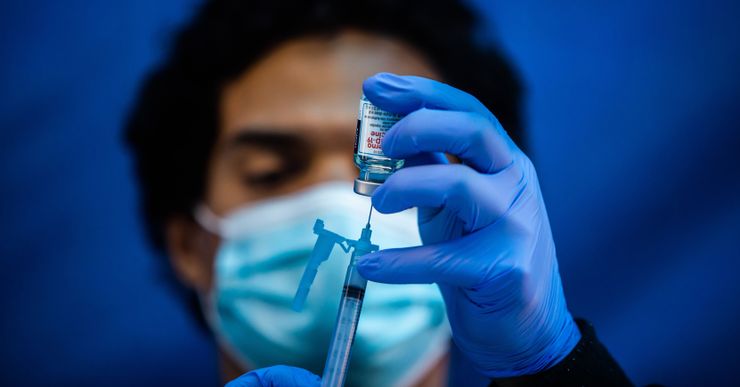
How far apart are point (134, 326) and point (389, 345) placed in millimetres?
746

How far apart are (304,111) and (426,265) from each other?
2.38ft

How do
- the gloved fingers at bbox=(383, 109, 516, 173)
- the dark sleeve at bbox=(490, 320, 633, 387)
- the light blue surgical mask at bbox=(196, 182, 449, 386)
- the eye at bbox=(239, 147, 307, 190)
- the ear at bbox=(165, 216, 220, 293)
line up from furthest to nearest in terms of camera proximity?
the ear at bbox=(165, 216, 220, 293)
the eye at bbox=(239, 147, 307, 190)
the light blue surgical mask at bbox=(196, 182, 449, 386)
the dark sleeve at bbox=(490, 320, 633, 387)
the gloved fingers at bbox=(383, 109, 516, 173)

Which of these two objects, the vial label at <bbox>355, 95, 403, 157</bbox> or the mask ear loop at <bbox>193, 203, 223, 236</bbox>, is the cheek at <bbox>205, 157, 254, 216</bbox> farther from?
the vial label at <bbox>355, 95, 403, 157</bbox>

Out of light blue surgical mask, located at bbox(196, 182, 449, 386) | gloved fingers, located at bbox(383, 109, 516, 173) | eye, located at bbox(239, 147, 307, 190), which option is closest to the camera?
gloved fingers, located at bbox(383, 109, 516, 173)

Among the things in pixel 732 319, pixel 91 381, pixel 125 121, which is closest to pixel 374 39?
pixel 125 121

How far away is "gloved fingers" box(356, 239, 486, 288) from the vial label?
0.16m

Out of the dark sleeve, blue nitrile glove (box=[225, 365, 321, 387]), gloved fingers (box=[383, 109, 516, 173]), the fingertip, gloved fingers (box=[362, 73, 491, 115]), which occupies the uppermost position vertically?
gloved fingers (box=[362, 73, 491, 115])

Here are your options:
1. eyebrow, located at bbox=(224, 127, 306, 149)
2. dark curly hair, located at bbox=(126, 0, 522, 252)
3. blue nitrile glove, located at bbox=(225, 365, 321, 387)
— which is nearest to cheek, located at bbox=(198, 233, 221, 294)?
dark curly hair, located at bbox=(126, 0, 522, 252)

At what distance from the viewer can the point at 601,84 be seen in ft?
4.65

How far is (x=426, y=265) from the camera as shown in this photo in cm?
85

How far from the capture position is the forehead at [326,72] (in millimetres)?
1443

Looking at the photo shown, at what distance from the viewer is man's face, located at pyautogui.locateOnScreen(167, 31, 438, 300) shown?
1431 millimetres

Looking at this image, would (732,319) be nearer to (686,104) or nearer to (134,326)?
(686,104)

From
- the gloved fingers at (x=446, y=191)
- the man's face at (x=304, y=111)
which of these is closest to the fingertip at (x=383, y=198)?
the gloved fingers at (x=446, y=191)
